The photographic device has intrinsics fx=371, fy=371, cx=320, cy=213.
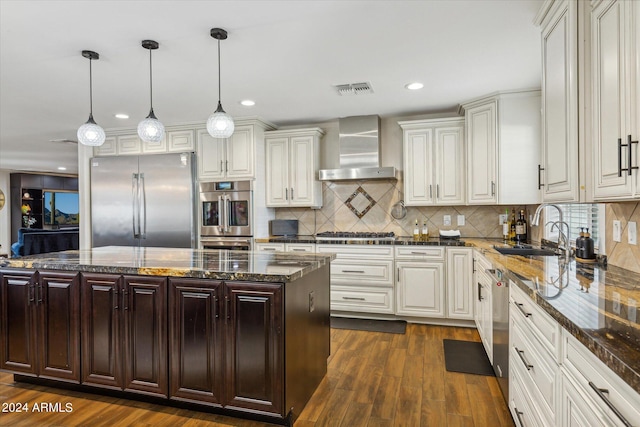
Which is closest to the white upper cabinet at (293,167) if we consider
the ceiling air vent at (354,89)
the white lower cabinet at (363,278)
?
the white lower cabinet at (363,278)

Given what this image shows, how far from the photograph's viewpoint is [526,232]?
12.9ft

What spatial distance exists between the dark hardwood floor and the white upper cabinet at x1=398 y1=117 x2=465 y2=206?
5.99ft

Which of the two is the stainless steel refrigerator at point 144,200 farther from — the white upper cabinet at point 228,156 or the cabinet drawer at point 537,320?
the cabinet drawer at point 537,320

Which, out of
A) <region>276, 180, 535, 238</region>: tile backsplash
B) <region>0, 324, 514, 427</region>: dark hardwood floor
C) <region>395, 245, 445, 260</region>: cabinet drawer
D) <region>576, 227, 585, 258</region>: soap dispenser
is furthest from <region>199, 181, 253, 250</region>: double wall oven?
<region>576, 227, 585, 258</region>: soap dispenser

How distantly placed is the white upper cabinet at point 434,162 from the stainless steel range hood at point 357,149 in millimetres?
297

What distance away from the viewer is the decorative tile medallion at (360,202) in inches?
186

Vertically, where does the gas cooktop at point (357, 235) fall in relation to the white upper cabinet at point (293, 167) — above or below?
below

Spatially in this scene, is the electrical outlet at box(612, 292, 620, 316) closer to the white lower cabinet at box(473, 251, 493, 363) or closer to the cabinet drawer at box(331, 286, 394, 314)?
the white lower cabinet at box(473, 251, 493, 363)

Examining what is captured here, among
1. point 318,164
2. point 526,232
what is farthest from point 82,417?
point 526,232

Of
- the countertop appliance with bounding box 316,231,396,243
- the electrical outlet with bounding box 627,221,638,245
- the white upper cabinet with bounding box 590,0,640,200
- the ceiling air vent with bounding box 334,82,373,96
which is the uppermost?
the ceiling air vent with bounding box 334,82,373,96

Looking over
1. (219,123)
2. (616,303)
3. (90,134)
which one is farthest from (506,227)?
(90,134)

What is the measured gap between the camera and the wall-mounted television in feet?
35.1

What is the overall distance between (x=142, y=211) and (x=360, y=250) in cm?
282

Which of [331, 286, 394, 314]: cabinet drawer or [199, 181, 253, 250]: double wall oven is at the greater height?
[199, 181, 253, 250]: double wall oven
